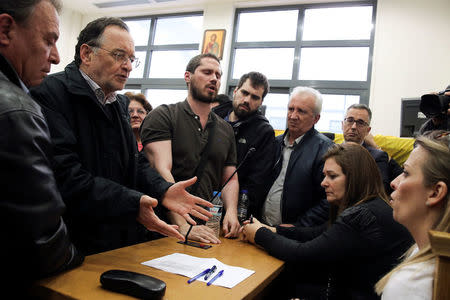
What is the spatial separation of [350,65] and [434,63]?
4.45ft

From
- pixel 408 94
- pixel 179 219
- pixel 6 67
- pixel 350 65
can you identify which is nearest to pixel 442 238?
pixel 6 67

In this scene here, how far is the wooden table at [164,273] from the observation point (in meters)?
0.81

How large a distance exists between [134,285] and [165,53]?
24.9 ft

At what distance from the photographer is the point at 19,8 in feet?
2.96

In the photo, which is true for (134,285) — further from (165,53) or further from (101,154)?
→ (165,53)

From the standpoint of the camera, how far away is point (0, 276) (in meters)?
0.74

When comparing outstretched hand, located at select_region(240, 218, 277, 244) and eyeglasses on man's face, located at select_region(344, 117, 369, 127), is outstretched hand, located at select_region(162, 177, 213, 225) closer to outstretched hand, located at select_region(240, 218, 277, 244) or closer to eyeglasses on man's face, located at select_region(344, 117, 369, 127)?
outstretched hand, located at select_region(240, 218, 277, 244)

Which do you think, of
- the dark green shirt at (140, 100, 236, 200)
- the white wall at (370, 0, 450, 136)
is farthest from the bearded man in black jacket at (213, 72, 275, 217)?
Result: the white wall at (370, 0, 450, 136)

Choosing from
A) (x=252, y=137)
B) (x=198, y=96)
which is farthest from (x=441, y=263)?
(x=252, y=137)

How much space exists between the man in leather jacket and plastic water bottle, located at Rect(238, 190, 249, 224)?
117cm

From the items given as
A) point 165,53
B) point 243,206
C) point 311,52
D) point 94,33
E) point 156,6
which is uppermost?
point 156,6

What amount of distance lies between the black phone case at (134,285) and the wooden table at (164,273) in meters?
0.02

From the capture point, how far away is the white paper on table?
0.99 metres

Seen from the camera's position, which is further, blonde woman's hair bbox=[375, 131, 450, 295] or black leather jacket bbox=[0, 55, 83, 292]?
blonde woman's hair bbox=[375, 131, 450, 295]
